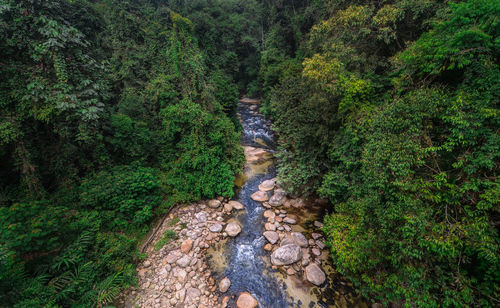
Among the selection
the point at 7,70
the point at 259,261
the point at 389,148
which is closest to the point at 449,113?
the point at 389,148

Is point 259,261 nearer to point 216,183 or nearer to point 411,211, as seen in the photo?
point 216,183

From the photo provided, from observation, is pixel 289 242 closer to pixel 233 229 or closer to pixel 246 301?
pixel 233 229

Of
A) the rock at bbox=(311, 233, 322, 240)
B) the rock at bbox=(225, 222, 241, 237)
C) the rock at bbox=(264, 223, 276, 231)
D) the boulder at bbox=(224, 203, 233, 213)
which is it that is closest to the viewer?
the rock at bbox=(311, 233, 322, 240)

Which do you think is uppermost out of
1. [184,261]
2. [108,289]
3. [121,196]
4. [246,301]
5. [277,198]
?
[121,196]

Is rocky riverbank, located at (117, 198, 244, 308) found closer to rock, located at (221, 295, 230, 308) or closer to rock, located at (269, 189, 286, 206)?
rock, located at (221, 295, 230, 308)

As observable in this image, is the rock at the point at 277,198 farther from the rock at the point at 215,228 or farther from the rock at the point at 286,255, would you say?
the rock at the point at 215,228

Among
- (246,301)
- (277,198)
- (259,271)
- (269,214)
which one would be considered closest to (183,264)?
(246,301)

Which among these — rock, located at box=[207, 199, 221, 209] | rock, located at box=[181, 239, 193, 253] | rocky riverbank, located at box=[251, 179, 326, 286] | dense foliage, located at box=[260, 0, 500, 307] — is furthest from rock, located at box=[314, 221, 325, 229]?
rock, located at box=[181, 239, 193, 253]
